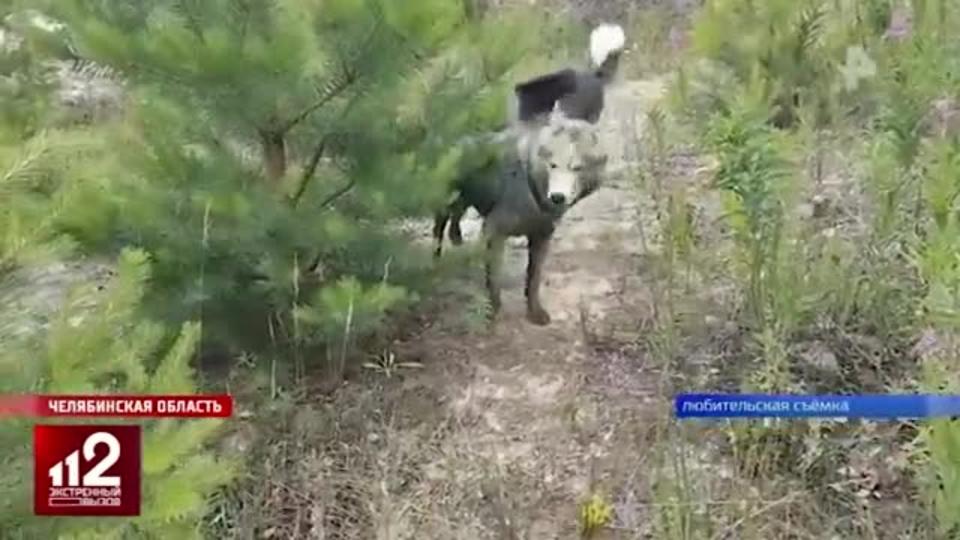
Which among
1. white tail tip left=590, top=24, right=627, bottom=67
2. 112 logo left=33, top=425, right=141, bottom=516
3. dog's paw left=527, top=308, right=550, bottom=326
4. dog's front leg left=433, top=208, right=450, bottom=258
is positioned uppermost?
white tail tip left=590, top=24, right=627, bottom=67

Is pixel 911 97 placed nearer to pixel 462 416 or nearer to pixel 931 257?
pixel 931 257

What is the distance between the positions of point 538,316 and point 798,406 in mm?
775

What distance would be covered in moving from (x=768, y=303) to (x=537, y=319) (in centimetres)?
58

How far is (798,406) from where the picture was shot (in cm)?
256

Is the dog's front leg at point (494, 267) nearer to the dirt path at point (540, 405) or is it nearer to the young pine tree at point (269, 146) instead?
the dirt path at point (540, 405)

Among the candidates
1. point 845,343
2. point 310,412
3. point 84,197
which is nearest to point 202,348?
point 310,412

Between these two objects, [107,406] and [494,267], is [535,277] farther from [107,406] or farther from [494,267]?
[107,406]

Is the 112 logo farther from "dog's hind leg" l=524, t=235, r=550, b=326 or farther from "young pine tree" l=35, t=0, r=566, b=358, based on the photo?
"dog's hind leg" l=524, t=235, r=550, b=326

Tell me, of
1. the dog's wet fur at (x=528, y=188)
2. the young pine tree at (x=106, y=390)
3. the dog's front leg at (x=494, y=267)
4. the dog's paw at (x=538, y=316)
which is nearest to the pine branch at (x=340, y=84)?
the dog's wet fur at (x=528, y=188)

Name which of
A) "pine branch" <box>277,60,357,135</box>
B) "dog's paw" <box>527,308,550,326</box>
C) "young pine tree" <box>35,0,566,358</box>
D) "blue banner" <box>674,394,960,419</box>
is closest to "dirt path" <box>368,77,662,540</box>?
"dog's paw" <box>527,308,550,326</box>

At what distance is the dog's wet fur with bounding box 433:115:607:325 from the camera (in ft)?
9.40

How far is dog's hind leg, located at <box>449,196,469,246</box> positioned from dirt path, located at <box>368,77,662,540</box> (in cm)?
5

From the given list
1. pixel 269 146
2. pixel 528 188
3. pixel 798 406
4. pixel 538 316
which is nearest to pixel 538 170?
pixel 528 188

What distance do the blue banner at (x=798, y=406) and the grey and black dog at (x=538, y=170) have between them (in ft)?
1.68
